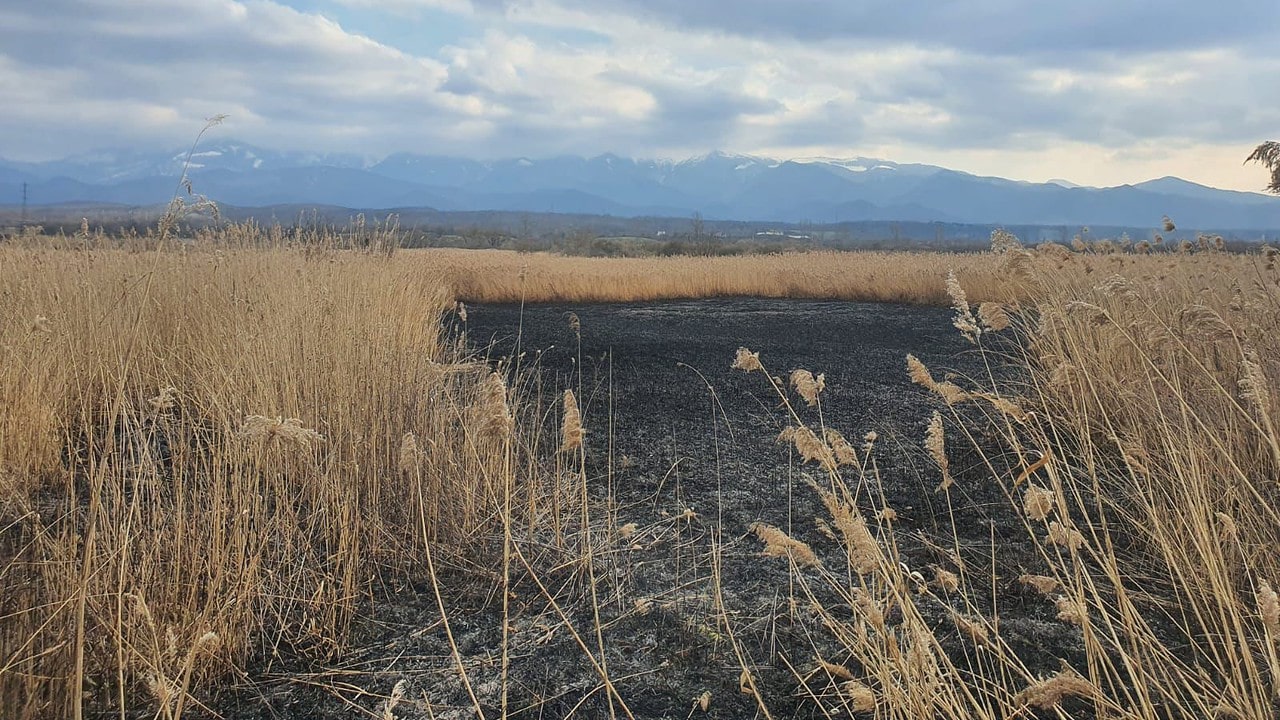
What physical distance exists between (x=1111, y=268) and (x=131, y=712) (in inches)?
260

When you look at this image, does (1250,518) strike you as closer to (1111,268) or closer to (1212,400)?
(1212,400)

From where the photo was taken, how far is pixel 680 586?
2746 millimetres

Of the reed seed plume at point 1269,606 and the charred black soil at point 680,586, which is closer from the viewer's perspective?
the reed seed plume at point 1269,606

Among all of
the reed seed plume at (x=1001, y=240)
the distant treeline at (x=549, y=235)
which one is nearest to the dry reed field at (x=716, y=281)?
the distant treeline at (x=549, y=235)

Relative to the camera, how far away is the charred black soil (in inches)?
84.0

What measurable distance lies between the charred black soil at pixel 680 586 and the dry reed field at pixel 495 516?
0.13 feet

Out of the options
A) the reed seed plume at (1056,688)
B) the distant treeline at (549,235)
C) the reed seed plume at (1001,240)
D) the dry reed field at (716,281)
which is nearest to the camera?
the reed seed plume at (1056,688)

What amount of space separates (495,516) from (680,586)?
903 millimetres

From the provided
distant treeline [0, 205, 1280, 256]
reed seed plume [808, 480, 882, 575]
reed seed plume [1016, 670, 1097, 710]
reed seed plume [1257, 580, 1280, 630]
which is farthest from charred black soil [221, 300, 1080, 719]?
distant treeline [0, 205, 1280, 256]

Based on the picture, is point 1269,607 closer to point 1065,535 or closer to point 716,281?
point 1065,535

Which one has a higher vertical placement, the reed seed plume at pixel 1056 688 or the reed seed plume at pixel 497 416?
the reed seed plume at pixel 497 416

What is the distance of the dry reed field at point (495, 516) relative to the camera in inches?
61.8

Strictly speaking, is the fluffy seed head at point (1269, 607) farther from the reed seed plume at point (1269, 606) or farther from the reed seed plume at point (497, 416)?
the reed seed plume at point (497, 416)

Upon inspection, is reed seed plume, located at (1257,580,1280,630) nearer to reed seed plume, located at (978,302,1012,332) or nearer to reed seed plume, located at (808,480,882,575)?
reed seed plume, located at (808,480,882,575)
